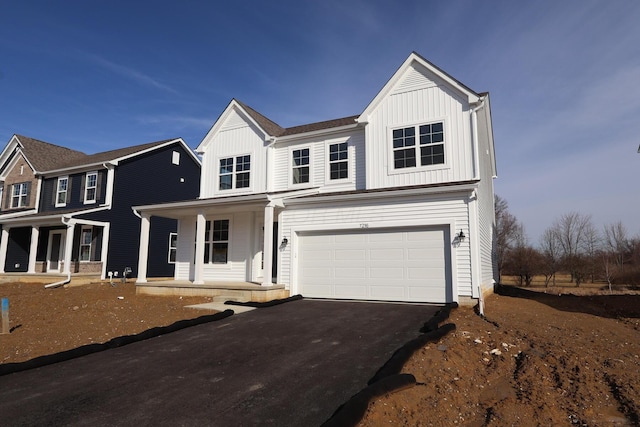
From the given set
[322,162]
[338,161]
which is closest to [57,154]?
[322,162]

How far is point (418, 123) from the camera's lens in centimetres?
1327

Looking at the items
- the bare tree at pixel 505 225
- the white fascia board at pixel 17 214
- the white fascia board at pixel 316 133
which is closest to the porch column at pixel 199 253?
the white fascia board at pixel 316 133

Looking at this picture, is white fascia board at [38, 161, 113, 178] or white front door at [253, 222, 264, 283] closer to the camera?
white front door at [253, 222, 264, 283]

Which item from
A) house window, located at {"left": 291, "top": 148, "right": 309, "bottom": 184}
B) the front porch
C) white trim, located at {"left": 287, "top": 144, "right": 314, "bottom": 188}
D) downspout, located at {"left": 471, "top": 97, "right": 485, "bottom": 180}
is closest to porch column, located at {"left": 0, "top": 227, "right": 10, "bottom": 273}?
the front porch

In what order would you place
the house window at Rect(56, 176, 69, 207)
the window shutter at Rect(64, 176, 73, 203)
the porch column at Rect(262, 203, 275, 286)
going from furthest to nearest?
the house window at Rect(56, 176, 69, 207) < the window shutter at Rect(64, 176, 73, 203) < the porch column at Rect(262, 203, 275, 286)

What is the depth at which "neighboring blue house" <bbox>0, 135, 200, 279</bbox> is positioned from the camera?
19.9 metres

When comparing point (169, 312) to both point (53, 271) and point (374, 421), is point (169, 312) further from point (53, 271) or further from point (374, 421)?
point (53, 271)

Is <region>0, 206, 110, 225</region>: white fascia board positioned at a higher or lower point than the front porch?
higher

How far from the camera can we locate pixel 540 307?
11062 millimetres

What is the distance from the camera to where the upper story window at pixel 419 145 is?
12.8m

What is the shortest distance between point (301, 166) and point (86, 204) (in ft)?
43.3

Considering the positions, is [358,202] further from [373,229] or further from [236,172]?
[236,172]

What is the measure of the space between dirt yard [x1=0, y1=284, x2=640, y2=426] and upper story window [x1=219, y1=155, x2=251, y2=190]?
615 centimetres

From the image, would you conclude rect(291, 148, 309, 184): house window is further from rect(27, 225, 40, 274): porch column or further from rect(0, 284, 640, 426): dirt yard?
rect(27, 225, 40, 274): porch column
